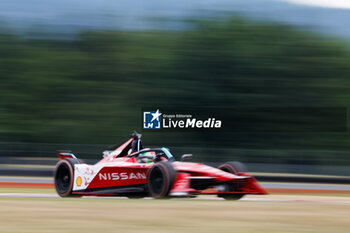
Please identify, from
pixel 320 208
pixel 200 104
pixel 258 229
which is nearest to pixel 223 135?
pixel 200 104

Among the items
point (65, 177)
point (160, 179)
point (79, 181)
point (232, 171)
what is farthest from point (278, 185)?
point (160, 179)

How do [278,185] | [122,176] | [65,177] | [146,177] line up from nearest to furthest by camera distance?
[146,177]
[122,176]
[65,177]
[278,185]

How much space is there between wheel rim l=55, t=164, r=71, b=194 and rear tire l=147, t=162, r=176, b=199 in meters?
2.39

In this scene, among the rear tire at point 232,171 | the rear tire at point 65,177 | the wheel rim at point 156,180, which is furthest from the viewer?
the rear tire at point 65,177

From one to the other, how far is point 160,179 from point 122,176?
38.0 inches

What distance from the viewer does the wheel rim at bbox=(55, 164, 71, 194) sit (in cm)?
1277

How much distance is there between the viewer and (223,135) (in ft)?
103

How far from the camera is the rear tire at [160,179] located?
1065 centimetres

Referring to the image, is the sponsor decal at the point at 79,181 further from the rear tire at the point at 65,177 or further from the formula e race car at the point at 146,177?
the rear tire at the point at 65,177

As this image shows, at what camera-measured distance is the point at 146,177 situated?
11.4 meters

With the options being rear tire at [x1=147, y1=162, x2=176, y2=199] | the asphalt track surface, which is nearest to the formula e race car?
rear tire at [x1=147, y1=162, x2=176, y2=199]

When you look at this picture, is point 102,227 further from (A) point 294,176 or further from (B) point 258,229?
(A) point 294,176

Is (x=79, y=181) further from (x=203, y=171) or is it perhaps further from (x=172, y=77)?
(x=172, y=77)

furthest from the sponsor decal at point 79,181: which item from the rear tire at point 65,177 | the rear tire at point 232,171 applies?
the rear tire at point 232,171
